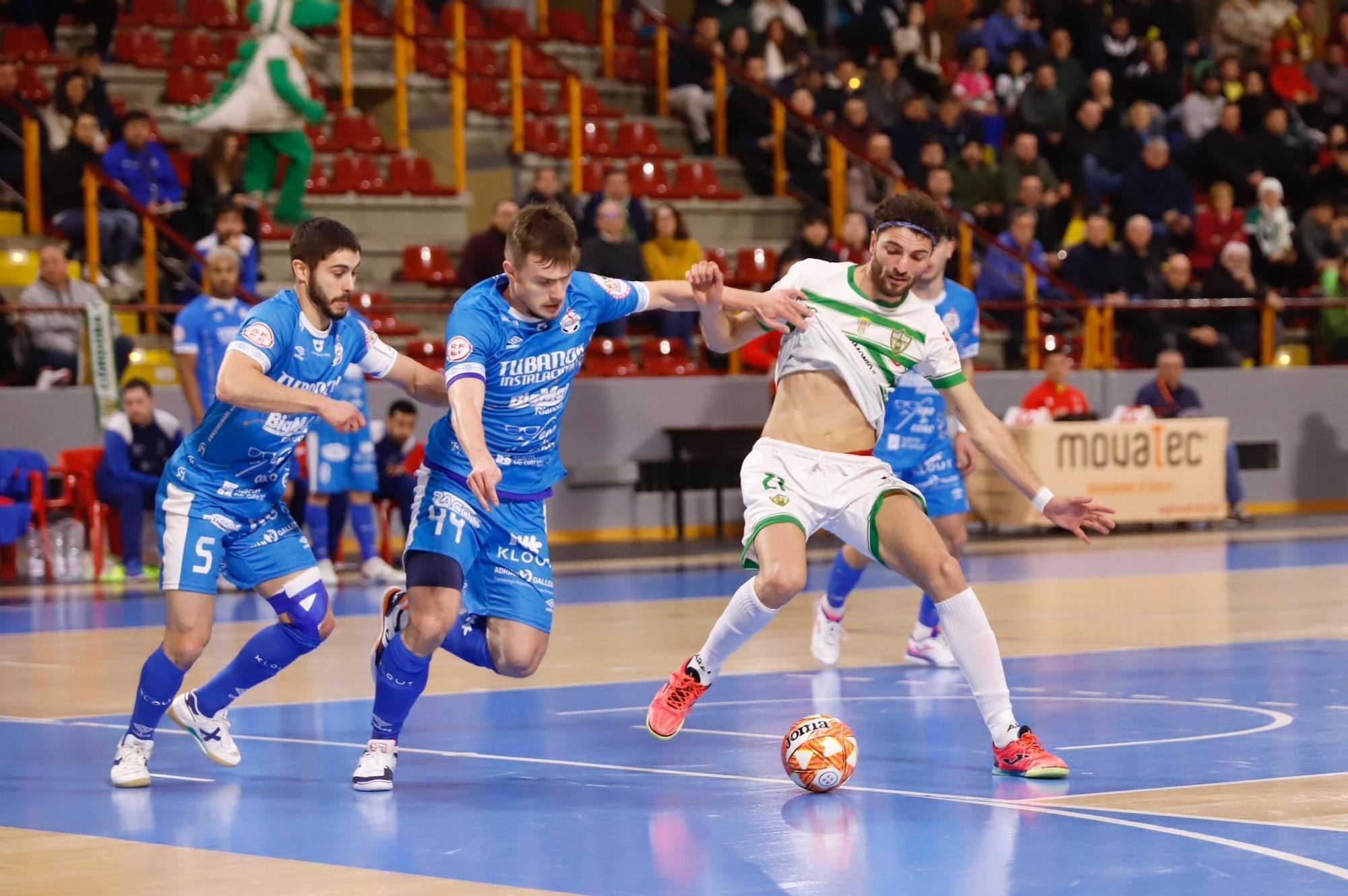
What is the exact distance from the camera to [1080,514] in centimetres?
723

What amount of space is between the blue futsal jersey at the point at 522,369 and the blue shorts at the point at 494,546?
0.22 feet

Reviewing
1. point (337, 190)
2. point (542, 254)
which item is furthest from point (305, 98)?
point (542, 254)

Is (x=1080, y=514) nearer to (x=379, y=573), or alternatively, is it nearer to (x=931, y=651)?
(x=931, y=651)

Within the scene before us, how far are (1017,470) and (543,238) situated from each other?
74.7 inches

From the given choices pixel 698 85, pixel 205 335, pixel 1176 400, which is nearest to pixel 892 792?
pixel 205 335

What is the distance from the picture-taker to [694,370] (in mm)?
19812

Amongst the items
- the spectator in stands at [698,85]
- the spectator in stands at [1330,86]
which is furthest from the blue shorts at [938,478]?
the spectator in stands at [1330,86]

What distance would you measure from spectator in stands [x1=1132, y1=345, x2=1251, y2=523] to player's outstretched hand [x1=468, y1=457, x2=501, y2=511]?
48.8 ft

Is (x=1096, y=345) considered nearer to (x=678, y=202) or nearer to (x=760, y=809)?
(x=678, y=202)

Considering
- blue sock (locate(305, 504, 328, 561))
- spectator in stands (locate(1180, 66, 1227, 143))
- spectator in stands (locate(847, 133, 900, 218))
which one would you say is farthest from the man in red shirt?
blue sock (locate(305, 504, 328, 561))

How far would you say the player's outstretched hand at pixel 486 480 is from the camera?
6.48m

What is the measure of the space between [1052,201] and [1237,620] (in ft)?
36.3

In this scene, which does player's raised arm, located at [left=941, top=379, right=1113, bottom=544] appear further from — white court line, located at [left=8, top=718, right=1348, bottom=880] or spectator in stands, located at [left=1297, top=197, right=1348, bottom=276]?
spectator in stands, located at [left=1297, top=197, right=1348, bottom=276]

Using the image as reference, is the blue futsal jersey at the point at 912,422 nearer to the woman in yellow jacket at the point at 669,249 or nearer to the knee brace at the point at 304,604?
the knee brace at the point at 304,604
